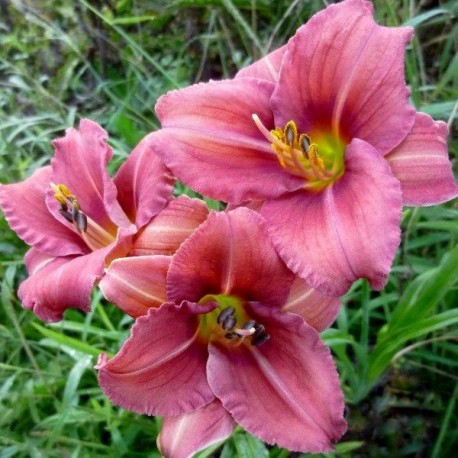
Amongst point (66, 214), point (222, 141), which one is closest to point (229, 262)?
point (222, 141)

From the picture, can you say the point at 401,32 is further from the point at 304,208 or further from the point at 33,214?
the point at 33,214

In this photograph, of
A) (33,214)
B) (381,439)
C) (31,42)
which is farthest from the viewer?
(31,42)

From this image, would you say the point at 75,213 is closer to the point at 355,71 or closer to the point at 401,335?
the point at 355,71

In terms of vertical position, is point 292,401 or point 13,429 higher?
point 292,401

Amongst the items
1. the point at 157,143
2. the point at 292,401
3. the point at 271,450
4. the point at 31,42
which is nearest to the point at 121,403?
the point at 292,401

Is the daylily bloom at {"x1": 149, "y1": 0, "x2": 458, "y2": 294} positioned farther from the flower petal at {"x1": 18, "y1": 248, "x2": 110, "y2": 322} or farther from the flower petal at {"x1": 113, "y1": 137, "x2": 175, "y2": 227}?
the flower petal at {"x1": 18, "y1": 248, "x2": 110, "y2": 322}

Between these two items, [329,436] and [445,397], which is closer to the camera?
[329,436]

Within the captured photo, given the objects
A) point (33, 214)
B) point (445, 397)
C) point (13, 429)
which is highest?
point (33, 214)
